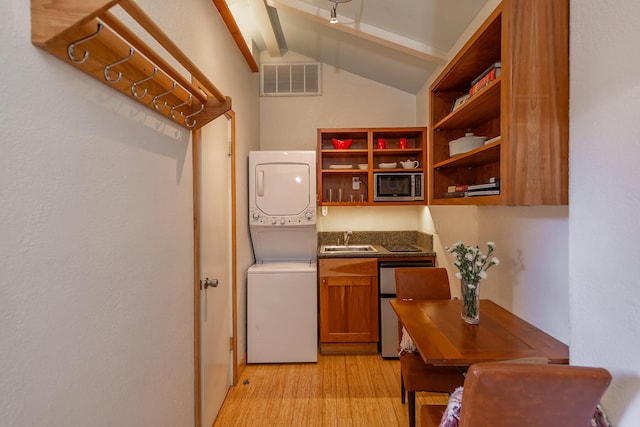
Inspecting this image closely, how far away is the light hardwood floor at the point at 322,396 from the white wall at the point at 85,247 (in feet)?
2.74

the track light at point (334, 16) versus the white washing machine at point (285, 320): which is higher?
the track light at point (334, 16)

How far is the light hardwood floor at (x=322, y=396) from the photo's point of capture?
216 centimetres

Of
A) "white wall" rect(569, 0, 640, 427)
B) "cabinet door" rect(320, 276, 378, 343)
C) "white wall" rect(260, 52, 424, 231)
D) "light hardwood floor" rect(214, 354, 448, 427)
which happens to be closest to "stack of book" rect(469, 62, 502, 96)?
"white wall" rect(569, 0, 640, 427)

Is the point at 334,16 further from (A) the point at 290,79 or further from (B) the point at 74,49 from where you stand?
(B) the point at 74,49

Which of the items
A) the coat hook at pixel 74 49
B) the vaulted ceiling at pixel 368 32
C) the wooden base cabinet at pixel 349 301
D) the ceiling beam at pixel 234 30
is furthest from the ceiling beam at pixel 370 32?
the coat hook at pixel 74 49

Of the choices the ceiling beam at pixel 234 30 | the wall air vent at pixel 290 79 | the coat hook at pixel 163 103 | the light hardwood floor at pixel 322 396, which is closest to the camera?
the coat hook at pixel 163 103

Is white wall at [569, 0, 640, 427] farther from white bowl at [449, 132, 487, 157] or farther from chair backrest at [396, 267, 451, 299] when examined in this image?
chair backrest at [396, 267, 451, 299]

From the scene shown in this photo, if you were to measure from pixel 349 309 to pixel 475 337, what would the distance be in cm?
161

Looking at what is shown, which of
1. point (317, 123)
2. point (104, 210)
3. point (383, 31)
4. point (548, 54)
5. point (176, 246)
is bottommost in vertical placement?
point (176, 246)

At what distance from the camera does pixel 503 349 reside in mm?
1358

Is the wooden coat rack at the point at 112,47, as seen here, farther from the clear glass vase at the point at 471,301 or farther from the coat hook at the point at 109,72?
the clear glass vase at the point at 471,301

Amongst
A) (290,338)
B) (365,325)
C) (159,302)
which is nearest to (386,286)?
(365,325)

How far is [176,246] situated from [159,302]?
28 cm

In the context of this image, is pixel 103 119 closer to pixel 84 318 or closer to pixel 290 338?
pixel 84 318
